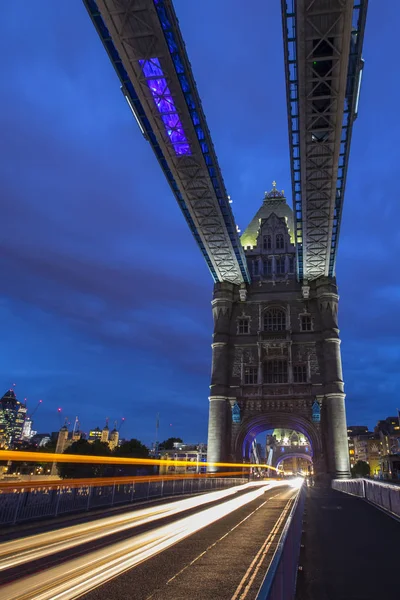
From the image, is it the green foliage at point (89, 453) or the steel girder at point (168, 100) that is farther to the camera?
the green foliage at point (89, 453)

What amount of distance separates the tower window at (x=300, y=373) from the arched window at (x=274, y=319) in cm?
494

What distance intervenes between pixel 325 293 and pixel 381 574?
41575mm

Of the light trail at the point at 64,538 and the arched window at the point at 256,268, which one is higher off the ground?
Result: the arched window at the point at 256,268

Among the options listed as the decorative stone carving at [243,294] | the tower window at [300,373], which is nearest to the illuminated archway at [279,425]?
the tower window at [300,373]

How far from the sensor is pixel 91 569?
6.69 metres

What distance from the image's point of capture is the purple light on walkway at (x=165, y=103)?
2594cm

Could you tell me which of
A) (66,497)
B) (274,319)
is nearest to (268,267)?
(274,319)

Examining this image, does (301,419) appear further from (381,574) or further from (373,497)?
(381,574)

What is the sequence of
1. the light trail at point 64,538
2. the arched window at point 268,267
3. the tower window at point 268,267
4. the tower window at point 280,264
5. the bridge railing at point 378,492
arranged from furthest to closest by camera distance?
the tower window at point 268,267, the arched window at point 268,267, the tower window at point 280,264, the bridge railing at point 378,492, the light trail at point 64,538

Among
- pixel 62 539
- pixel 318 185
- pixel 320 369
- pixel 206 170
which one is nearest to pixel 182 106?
pixel 206 170

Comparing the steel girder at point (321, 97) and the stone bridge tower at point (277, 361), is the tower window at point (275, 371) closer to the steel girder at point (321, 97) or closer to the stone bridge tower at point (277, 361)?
the stone bridge tower at point (277, 361)

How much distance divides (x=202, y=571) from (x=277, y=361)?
40.2 m

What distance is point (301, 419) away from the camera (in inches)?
1694

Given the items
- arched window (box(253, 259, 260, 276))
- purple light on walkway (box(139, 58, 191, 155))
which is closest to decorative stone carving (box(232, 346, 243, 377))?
arched window (box(253, 259, 260, 276))
